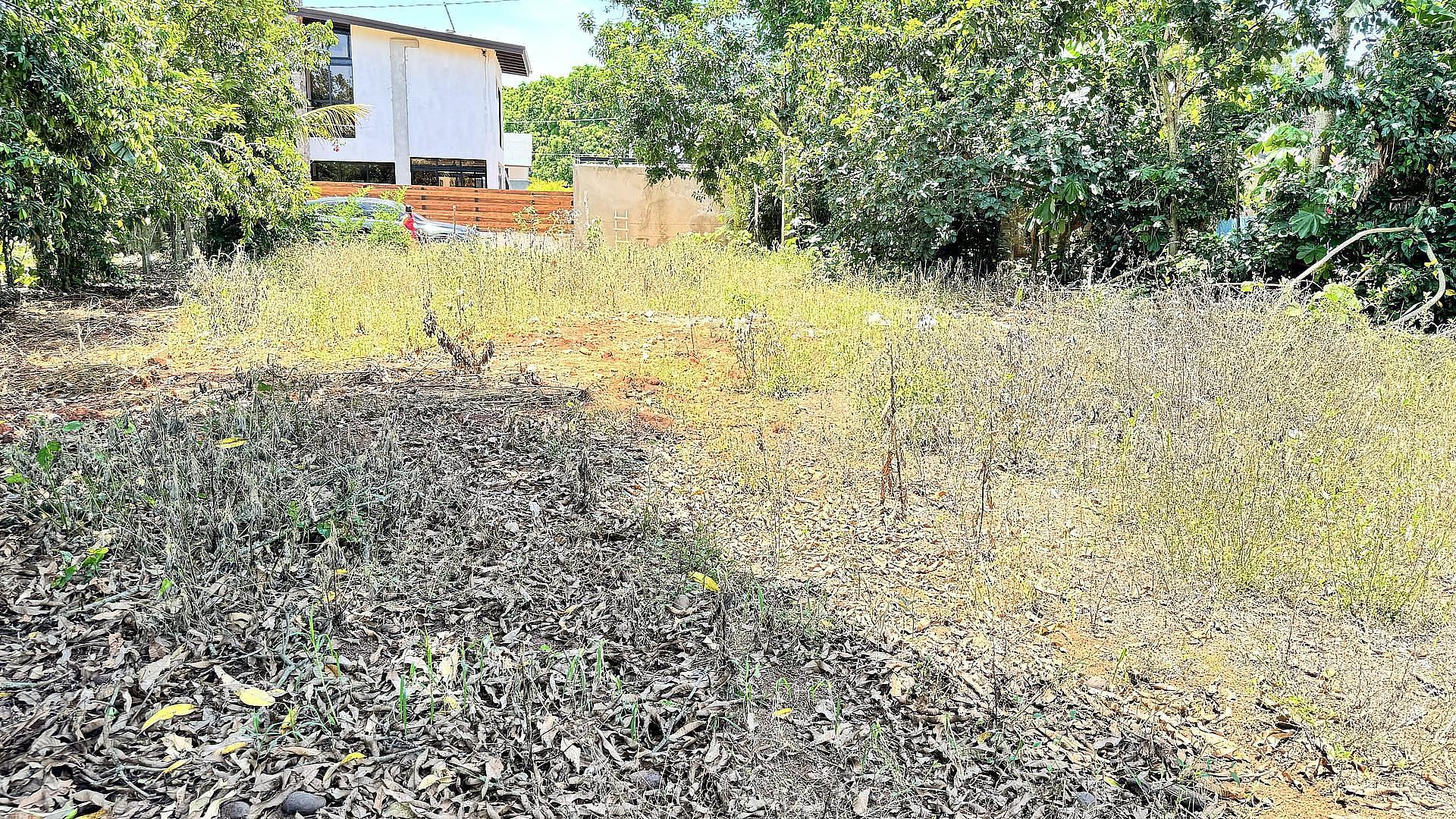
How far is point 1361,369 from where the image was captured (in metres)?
4.68

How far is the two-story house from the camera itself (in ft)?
77.7

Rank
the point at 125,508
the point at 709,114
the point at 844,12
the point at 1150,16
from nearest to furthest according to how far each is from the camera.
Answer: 1. the point at 125,508
2. the point at 1150,16
3. the point at 844,12
4. the point at 709,114

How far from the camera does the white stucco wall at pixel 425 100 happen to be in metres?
23.9

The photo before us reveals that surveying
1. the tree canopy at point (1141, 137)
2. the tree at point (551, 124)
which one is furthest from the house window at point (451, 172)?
the tree canopy at point (1141, 137)

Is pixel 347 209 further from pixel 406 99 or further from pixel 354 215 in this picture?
pixel 406 99

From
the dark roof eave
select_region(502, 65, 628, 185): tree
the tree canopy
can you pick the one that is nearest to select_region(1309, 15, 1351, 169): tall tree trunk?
the tree canopy

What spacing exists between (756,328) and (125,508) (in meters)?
3.95

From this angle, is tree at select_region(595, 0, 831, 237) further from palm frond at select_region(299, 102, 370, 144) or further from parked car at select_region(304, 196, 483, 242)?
palm frond at select_region(299, 102, 370, 144)

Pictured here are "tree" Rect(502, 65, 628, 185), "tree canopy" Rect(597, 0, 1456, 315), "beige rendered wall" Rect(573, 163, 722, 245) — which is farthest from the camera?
"tree" Rect(502, 65, 628, 185)

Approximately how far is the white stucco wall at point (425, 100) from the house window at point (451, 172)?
16.6 inches

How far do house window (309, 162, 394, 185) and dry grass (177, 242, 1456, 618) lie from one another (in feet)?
60.3

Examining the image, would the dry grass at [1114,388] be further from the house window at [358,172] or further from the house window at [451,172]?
the house window at [451,172]

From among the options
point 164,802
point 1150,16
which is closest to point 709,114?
point 1150,16

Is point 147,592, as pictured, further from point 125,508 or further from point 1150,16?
point 1150,16
